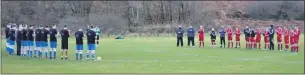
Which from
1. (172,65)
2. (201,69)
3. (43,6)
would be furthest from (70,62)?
(43,6)

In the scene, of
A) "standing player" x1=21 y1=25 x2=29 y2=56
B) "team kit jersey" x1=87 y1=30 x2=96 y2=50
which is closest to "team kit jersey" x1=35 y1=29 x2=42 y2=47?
"standing player" x1=21 y1=25 x2=29 y2=56

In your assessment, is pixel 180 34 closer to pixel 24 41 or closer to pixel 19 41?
pixel 19 41

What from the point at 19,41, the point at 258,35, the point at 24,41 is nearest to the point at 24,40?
the point at 24,41

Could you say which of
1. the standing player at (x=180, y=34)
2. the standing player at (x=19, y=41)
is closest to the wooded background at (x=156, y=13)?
the standing player at (x=180, y=34)

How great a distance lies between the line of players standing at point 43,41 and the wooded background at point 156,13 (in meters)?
46.5

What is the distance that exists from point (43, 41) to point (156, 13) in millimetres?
59291

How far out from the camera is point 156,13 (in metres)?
83.6

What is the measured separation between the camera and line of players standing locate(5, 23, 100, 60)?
2334 cm

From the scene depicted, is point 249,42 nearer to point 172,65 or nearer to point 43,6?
point 172,65

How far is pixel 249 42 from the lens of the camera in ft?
112

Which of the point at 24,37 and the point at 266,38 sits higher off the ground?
the point at 24,37

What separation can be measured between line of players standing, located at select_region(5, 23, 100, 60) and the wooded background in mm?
46503

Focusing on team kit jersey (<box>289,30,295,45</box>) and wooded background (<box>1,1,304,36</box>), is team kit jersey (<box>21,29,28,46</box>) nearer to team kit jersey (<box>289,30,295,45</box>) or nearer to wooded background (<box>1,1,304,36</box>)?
team kit jersey (<box>289,30,295,45</box>)

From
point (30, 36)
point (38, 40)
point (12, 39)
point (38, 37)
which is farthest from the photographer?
point (12, 39)
